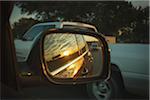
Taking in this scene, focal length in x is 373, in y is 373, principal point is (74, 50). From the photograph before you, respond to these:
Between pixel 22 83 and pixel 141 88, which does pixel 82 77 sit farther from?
pixel 141 88

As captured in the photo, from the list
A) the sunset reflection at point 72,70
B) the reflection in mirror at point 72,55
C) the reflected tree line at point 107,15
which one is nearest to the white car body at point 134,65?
the reflected tree line at point 107,15

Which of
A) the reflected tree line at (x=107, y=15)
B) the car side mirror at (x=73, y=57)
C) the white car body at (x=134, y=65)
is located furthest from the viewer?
the reflected tree line at (x=107, y=15)

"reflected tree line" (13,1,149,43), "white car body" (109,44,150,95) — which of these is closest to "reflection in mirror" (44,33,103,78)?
"white car body" (109,44,150,95)

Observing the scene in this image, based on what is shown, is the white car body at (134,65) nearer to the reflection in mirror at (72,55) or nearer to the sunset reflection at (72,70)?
the reflection in mirror at (72,55)

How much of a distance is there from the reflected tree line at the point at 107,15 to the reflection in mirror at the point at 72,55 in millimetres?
6209

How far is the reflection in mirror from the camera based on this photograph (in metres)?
1.33

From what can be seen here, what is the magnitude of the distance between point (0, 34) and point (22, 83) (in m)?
0.24

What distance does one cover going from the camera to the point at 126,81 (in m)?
5.29

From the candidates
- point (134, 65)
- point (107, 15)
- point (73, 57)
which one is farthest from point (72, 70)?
point (107, 15)

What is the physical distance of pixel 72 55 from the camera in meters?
1.39

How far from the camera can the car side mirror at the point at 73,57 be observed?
128cm

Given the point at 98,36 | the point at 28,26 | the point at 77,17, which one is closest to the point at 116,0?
the point at 77,17

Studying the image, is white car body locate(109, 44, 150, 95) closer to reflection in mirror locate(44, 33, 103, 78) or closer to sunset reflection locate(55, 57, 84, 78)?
reflection in mirror locate(44, 33, 103, 78)

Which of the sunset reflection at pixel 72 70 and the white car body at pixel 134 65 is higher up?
the sunset reflection at pixel 72 70
